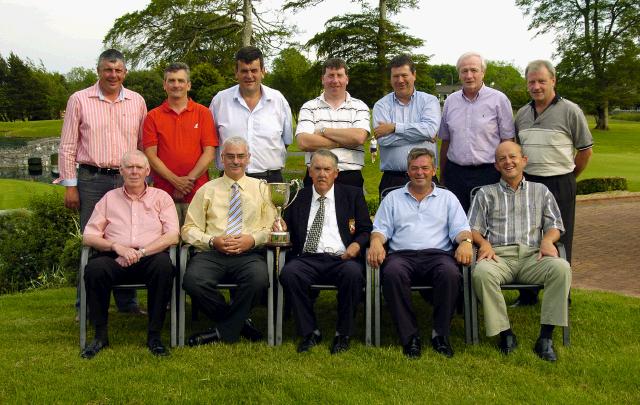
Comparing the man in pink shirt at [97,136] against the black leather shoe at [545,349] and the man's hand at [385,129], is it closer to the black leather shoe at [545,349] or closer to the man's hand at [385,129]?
the man's hand at [385,129]

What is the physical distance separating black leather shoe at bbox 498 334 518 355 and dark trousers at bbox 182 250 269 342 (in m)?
1.73

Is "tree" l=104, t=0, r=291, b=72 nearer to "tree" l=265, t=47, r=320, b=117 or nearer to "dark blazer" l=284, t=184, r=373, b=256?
"tree" l=265, t=47, r=320, b=117

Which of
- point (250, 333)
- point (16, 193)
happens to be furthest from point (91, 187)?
point (16, 193)

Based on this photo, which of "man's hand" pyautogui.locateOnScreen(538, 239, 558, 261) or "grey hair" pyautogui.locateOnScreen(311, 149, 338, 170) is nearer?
"man's hand" pyautogui.locateOnScreen(538, 239, 558, 261)

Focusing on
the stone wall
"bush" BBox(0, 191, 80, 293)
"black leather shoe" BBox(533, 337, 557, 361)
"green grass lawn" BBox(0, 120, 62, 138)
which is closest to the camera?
"black leather shoe" BBox(533, 337, 557, 361)

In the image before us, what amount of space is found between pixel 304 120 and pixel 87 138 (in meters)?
1.80

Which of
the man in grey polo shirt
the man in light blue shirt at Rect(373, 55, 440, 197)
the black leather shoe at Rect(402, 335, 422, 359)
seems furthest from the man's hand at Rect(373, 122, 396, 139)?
the black leather shoe at Rect(402, 335, 422, 359)

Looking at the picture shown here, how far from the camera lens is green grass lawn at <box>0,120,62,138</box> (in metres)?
45.4

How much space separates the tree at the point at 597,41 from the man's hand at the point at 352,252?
137 feet

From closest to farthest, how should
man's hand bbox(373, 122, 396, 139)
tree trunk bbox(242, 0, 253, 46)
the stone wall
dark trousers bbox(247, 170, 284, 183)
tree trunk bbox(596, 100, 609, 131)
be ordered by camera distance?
1. man's hand bbox(373, 122, 396, 139)
2. dark trousers bbox(247, 170, 284, 183)
3. tree trunk bbox(242, 0, 253, 46)
4. the stone wall
5. tree trunk bbox(596, 100, 609, 131)

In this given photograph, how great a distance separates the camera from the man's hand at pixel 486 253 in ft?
15.1

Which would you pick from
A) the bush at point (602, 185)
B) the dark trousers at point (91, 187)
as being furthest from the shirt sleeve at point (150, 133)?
the bush at point (602, 185)

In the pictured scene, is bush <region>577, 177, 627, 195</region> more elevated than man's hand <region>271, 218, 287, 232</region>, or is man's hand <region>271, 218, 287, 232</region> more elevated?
bush <region>577, 177, 627, 195</region>

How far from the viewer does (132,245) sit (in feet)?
15.4
